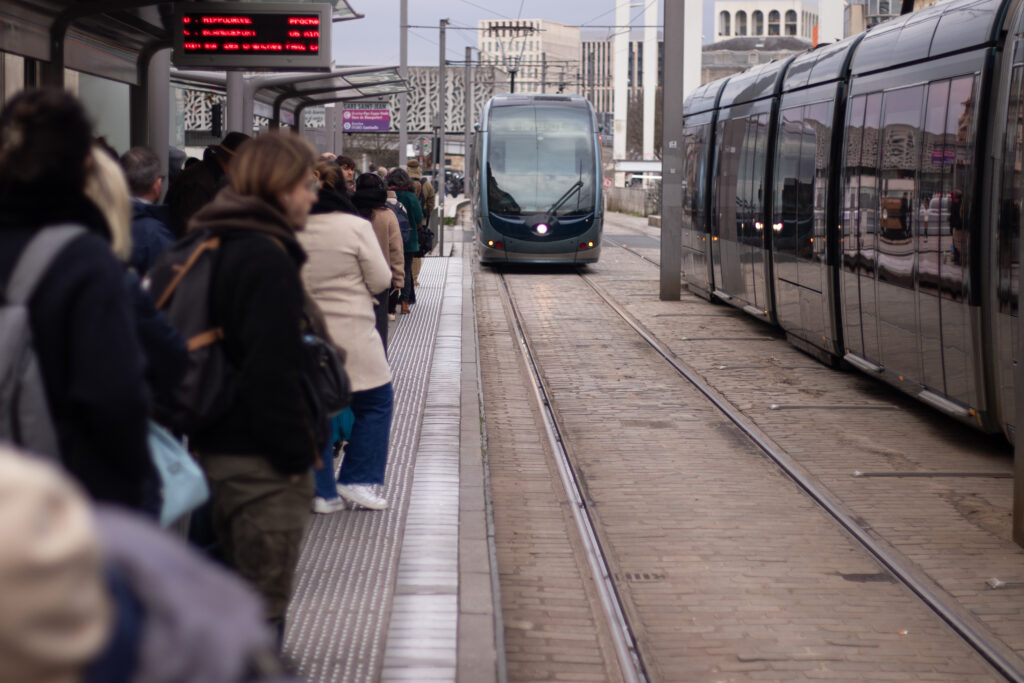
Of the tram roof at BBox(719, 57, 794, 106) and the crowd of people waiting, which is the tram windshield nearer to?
the tram roof at BBox(719, 57, 794, 106)

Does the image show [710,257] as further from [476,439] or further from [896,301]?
[476,439]

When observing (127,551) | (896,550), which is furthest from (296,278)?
(896,550)

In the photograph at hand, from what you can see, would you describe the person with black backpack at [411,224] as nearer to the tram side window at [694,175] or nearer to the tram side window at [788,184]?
the tram side window at [788,184]

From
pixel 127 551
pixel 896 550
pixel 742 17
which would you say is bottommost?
pixel 896 550

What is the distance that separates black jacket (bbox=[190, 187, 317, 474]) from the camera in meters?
3.49

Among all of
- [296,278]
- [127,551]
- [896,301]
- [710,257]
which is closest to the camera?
[127,551]

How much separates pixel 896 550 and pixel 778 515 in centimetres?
81

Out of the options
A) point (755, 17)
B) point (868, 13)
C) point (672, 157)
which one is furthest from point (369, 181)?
point (755, 17)

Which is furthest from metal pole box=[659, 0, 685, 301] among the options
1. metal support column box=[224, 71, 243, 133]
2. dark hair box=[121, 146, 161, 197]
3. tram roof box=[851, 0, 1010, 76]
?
dark hair box=[121, 146, 161, 197]

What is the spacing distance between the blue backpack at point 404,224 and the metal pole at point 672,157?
4757mm

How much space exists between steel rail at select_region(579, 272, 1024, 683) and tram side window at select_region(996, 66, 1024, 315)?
1.48 metres

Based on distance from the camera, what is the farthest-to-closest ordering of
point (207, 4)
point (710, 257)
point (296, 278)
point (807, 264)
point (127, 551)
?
point (710, 257) < point (807, 264) < point (207, 4) < point (296, 278) < point (127, 551)

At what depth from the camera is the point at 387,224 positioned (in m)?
10.1

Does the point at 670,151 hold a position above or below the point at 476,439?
above
